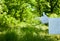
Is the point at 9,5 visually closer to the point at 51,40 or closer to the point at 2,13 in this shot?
the point at 2,13

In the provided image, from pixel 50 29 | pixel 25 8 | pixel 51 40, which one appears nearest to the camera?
pixel 51 40

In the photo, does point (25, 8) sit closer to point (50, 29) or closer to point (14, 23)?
point (14, 23)

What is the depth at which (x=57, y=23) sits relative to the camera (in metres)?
15.5

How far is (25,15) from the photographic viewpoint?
58.6 ft

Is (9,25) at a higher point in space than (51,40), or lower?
lower

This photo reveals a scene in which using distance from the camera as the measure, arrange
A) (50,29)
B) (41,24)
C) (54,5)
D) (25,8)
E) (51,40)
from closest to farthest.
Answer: (51,40)
(50,29)
(25,8)
(41,24)
(54,5)

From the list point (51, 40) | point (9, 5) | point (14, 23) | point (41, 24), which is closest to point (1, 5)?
point (9, 5)

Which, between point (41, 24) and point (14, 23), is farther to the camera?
point (41, 24)

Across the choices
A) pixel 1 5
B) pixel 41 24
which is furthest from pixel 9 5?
pixel 41 24

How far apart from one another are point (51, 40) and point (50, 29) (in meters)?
3.86

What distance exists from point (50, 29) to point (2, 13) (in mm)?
4648

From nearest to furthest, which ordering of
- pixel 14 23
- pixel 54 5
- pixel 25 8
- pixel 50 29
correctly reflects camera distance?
pixel 50 29, pixel 14 23, pixel 25 8, pixel 54 5

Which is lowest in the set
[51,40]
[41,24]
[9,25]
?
[41,24]

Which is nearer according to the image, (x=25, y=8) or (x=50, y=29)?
(x=50, y=29)
